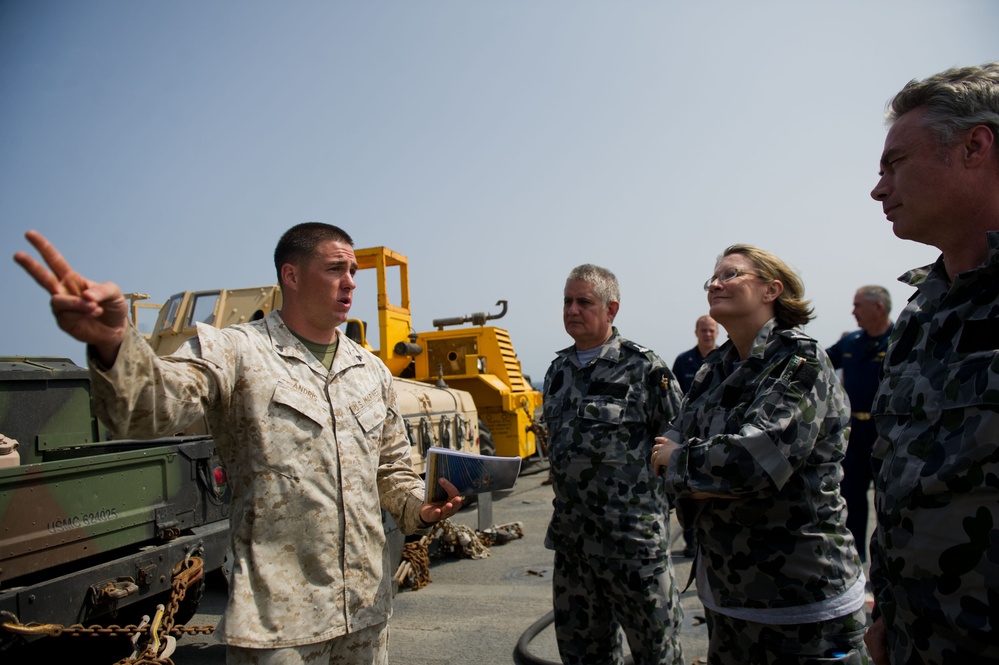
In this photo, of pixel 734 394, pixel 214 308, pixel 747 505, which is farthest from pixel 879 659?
pixel 214 308

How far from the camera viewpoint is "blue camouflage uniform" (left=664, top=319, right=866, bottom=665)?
2096mm

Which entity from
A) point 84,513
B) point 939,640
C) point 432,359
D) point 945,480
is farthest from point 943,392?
point 432,359

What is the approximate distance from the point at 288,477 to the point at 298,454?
7cm

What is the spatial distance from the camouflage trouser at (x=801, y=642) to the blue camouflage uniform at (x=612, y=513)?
742mm

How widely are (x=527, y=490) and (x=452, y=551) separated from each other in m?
4.59

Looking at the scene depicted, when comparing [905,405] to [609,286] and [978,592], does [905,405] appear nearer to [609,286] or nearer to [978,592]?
[978,592]

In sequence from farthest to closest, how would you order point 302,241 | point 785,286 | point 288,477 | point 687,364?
point 687,364, point 785,286, point 302,241, point 288,477

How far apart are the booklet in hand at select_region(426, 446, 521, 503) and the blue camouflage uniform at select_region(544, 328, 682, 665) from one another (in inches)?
35.7

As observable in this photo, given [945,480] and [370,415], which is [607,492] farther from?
[945,480]

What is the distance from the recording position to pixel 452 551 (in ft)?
22.5

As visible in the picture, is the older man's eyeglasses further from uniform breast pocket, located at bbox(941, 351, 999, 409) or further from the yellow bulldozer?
the yellow bulldozer

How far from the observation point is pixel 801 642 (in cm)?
212

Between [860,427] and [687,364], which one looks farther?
[687,364]

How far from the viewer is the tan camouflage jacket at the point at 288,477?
1934mm
